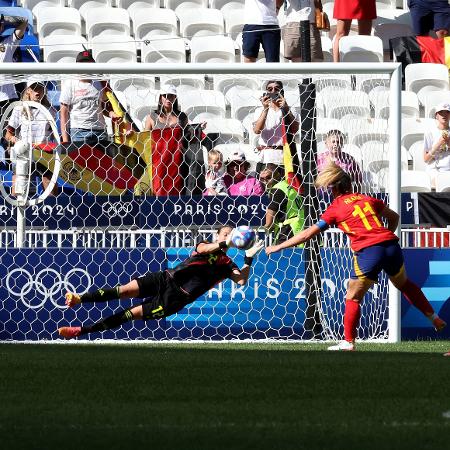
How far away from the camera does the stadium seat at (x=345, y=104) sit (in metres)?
14.6

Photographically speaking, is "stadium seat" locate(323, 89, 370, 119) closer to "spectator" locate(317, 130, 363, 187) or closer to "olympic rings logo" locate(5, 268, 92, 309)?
"spectator" locate(317, 130, 363, 187)

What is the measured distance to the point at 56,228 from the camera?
1316 cm

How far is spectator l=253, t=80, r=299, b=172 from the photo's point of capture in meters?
13.8

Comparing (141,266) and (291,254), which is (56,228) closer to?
(141,266)

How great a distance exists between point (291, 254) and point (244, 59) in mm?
5046

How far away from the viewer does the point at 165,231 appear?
43.1 feet

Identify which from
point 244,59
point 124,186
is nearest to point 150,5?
point 244,59

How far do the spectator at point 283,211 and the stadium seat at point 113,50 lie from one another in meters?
6.52

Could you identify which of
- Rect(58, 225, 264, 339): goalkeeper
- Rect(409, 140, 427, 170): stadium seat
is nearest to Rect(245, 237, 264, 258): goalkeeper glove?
Rect(58, 225, 264, 339): goalkeeper

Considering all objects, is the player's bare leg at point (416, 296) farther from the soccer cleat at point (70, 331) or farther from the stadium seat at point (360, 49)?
the stadium seat at point (360, 49)

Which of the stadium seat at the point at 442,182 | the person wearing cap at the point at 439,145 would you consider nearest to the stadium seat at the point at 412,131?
the person wearing cap at the point at 439,145

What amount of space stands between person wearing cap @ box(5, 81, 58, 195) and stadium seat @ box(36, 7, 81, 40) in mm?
5872

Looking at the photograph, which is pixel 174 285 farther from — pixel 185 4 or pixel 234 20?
pixel 185 4

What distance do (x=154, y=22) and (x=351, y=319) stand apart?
9.70 m
